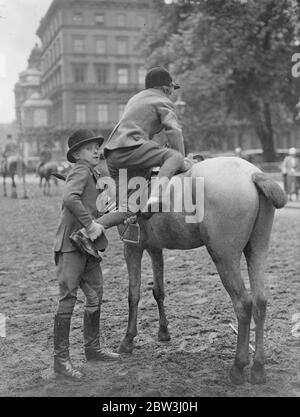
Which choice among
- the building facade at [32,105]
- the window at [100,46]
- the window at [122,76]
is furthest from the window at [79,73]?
the building facade at [32,105]

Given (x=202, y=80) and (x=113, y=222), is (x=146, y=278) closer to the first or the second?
(x=113, y=222)

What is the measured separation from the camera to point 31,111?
237 ft

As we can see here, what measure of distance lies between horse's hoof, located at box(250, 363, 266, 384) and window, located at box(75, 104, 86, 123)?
6565 cm

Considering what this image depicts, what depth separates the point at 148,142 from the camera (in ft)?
14.2

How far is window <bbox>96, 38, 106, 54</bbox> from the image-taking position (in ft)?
222

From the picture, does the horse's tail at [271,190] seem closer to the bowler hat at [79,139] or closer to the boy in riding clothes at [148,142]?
the boy in riding clothes at [148,142]

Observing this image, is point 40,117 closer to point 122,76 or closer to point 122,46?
point 122,76

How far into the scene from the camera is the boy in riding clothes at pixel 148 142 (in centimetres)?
424

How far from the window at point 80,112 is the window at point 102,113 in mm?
1965

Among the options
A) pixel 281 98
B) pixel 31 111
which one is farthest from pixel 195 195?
pixel 31 111

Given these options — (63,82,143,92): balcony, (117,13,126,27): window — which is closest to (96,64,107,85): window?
(63,82,143,92): balcony

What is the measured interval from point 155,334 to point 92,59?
66083mm
